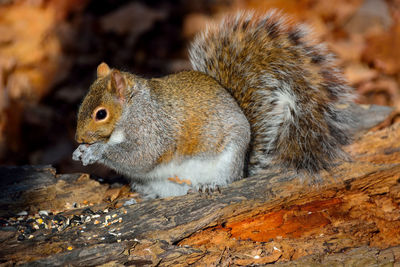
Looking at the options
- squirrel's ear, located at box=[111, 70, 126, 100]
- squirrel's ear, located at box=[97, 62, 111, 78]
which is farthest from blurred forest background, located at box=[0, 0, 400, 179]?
squirrel's ear, located at box=[111, 70, 126, 100]

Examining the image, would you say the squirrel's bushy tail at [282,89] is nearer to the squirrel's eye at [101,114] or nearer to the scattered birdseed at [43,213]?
the squirrel's eye at [101,114]

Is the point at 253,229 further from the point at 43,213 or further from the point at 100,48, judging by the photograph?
the point at 100,48

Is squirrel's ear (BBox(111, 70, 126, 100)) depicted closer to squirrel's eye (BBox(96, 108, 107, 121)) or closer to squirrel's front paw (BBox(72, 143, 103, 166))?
squirrel's eye (BBox(96, 108, 107, 121))

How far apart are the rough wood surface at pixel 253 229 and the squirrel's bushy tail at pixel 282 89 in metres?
0.12

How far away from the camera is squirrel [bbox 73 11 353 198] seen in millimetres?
1799

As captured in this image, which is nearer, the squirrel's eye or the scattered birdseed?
the squirrel's eye

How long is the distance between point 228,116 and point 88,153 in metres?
0.62

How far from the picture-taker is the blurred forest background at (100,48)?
10.7 ft

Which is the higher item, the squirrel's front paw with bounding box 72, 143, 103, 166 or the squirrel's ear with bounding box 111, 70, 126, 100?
the squirrel's ear with bounding box 111, 70, 126, 100

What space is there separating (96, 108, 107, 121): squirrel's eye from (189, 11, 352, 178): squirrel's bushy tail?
2.10 ft

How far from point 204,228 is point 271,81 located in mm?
755

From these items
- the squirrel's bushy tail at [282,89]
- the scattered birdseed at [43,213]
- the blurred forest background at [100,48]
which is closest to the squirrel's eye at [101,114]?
the scattered birdseed at [43,213]

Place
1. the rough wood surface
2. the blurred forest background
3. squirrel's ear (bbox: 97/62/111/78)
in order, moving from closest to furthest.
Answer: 1. the rough wood surface
2. squirrel's ear (bbox: 97/62/111/78)
3. the blurred forest background

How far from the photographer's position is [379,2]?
373cm
